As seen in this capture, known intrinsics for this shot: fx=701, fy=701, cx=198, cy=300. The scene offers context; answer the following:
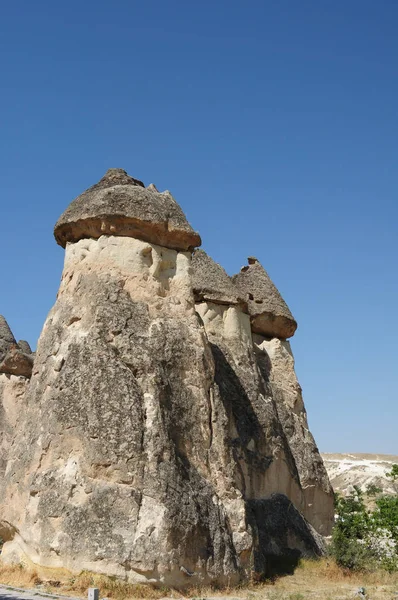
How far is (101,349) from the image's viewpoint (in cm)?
1197

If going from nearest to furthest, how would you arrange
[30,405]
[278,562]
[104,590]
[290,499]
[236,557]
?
[104,590]
[236,557]
[30,405]
[278,562]
[290,499]

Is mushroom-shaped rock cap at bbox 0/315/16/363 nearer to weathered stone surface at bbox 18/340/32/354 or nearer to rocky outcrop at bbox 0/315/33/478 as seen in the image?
weathered stone surface at bbox 18/340/32/354

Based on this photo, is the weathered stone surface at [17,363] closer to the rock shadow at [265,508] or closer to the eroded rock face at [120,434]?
the rock shadow at [265,508]

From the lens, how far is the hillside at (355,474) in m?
43.8

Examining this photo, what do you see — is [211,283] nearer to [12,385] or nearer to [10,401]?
[12,385]

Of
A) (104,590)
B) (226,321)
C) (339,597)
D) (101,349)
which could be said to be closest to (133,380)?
(101,349)

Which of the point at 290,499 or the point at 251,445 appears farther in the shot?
the point at 290,499

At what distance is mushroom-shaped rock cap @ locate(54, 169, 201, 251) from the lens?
43.8 feet

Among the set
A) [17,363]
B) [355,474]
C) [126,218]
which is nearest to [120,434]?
[126,218]

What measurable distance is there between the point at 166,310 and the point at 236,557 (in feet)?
15.1

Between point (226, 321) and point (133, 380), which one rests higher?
point (226, 321)

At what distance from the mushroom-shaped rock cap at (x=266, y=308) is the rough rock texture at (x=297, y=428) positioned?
330 millimetres

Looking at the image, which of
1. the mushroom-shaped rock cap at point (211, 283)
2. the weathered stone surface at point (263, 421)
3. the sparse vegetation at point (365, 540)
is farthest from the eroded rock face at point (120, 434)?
the mushroom-shaped rock cap at point (211, 283)

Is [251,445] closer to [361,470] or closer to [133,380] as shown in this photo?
[133,380]
